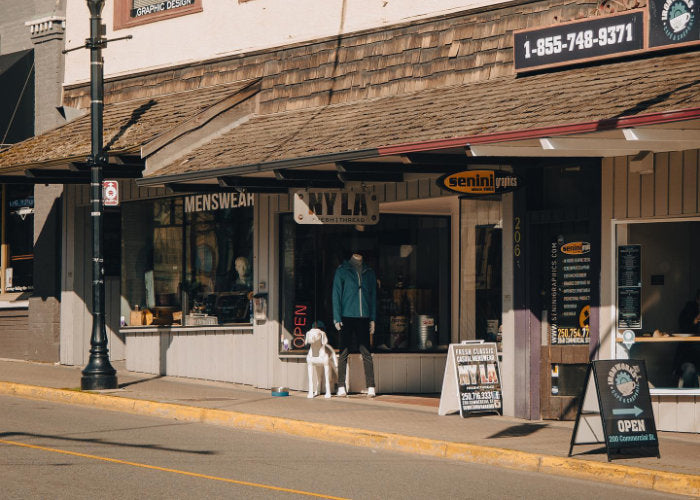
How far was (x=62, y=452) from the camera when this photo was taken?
11.1 metres

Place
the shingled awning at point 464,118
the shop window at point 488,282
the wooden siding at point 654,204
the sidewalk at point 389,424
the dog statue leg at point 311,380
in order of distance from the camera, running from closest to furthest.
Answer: the sidewalk at point 389,424
the shingled awning at point 464,118
the wooden siding at point 654,204
the shop window at point 488,282
the dog statue leg at point 311,380

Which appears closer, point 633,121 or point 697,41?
point 633,121

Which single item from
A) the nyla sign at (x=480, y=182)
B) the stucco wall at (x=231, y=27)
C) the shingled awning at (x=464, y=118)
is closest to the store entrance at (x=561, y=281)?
the nyla sign at (x=480, y=182)

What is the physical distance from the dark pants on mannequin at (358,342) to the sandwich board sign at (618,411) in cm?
564

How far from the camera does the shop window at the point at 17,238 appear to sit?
2222 centimetres

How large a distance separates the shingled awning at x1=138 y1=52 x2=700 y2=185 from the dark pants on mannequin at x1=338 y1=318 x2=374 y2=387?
2686 mm

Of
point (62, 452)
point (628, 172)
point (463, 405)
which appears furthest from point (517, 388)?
point (62, 452)

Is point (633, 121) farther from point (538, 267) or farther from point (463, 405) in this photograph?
point (463, 405)

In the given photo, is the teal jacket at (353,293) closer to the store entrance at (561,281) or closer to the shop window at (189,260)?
the shop window at (189,260)

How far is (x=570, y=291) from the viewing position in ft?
45.4

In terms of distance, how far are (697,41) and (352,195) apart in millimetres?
5355

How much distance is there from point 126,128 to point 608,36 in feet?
27.7

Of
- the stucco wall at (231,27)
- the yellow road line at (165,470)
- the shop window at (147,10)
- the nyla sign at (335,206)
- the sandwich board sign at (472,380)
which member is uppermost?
the shop window at (147,10)

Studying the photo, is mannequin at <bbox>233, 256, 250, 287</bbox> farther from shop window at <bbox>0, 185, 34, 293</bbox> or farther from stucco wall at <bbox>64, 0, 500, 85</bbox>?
shop window at <bbox>0, 185, 34, 293</bbox>
